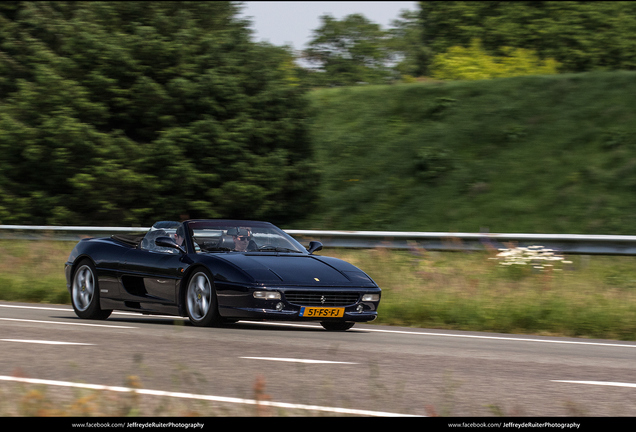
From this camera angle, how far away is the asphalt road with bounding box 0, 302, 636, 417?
573 centimetres

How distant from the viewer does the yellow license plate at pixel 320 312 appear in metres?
10.6

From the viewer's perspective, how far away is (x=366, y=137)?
3625cm

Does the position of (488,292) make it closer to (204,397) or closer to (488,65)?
(204,397)

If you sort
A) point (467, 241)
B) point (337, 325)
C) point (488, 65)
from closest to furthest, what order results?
point (337, 325) → point (467, 241) → point (488, 65)

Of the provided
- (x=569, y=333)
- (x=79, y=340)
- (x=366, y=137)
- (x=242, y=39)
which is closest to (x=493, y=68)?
(x=366, y=137)

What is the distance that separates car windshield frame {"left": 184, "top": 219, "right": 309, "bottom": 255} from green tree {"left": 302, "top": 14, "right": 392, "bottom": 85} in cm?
6798

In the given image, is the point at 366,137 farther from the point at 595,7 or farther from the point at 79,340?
the point at 79,340

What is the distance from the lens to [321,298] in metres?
10.7

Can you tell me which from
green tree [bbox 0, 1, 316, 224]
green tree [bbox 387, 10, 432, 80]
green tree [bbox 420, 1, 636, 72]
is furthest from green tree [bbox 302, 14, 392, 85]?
green tree [bbox 0, 1, 316, 224]

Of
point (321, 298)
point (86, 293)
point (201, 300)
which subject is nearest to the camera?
point (321, 298)

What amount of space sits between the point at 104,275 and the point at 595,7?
1626 inches

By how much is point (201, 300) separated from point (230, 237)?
1.07 meters

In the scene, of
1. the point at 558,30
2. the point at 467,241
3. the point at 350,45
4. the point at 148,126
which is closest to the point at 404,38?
the point at 350,45

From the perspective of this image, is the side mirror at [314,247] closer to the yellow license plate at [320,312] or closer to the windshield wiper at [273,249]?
the windshield wiper at [273,249]
